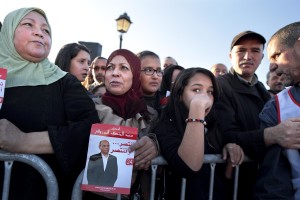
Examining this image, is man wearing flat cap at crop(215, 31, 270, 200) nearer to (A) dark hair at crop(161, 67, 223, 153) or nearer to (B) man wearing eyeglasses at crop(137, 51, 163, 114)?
(A) dark hair at crop(161, 67, 223, 153)

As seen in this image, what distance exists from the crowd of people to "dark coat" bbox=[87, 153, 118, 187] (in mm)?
29

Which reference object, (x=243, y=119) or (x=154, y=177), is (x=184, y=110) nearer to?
(x=154, y=177)

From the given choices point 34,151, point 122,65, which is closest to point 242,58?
point 122,65

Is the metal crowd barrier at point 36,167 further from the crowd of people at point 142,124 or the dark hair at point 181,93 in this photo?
the dark hair at point 181,93

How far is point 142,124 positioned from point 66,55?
212cm

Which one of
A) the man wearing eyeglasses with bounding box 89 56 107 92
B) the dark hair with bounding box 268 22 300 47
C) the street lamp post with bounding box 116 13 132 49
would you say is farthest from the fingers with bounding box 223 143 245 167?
the street lamp post with bounding box 116 13 132 49

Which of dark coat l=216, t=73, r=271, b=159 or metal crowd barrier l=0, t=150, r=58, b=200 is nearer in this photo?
metal crowd barrier l=0, t=150, r=58, b=200

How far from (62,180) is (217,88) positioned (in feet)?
4.54

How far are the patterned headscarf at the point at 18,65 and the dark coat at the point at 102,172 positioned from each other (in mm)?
692

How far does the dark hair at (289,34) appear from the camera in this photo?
2.06 m

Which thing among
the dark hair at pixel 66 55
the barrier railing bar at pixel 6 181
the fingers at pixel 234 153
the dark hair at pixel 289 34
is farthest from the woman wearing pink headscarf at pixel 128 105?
the dark hair at pixel 66 55

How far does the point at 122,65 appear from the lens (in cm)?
263

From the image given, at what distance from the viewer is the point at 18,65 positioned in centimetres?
206

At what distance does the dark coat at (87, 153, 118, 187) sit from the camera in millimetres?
1746
